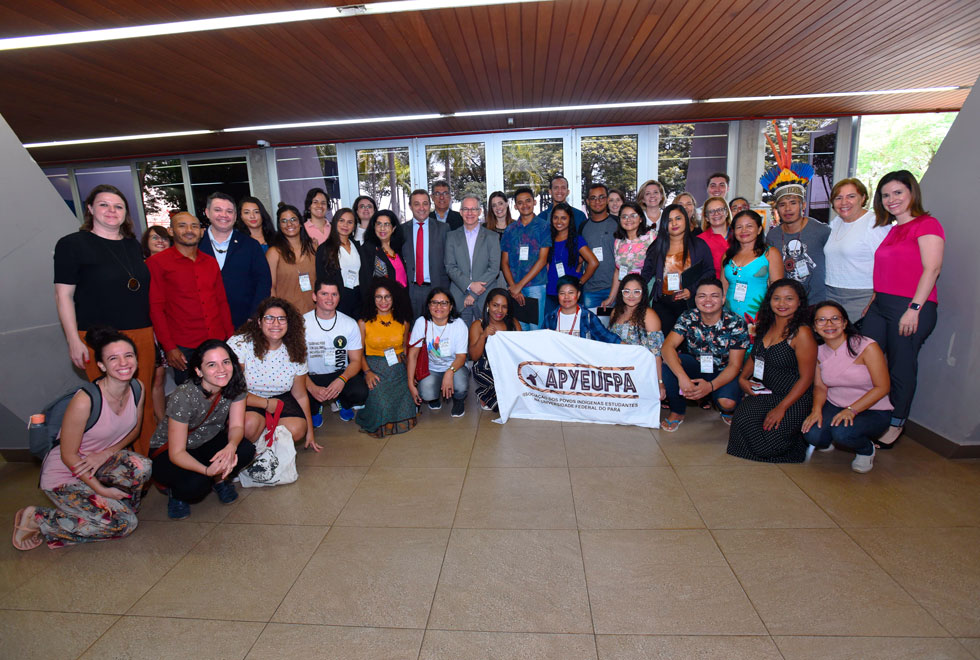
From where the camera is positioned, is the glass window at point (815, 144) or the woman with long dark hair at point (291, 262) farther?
the glass window at point (815, 144)

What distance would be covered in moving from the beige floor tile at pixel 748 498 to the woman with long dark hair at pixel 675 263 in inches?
54.0

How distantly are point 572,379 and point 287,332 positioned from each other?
2008 millimetres

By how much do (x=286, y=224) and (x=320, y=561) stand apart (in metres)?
2.64

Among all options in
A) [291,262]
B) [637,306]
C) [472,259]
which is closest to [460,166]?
[472,259]

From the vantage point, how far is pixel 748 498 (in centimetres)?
260

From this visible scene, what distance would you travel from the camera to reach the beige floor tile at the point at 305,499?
102 inches

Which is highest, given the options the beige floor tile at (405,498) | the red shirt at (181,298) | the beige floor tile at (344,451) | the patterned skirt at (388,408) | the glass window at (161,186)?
the glass window at (161,186)

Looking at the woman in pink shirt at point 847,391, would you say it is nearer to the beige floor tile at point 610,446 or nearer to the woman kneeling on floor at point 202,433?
the beige floor tile at point 610,446

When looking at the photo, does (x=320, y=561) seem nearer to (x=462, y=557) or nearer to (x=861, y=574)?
(x=462, y=557)

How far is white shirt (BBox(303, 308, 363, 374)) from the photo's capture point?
12.0 feet

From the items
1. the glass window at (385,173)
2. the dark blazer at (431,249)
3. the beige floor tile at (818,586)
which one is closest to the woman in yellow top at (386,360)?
the dark blazer at (431,249)

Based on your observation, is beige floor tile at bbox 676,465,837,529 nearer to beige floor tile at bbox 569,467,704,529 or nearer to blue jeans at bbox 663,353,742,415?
beige floor tile at bbox 569,467,704,529

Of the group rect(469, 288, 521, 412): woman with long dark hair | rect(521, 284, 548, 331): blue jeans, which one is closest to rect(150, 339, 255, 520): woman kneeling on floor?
rect(469, 288, 521, 412): woman with long dark hair

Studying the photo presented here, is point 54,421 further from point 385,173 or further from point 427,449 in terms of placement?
point 385,173
